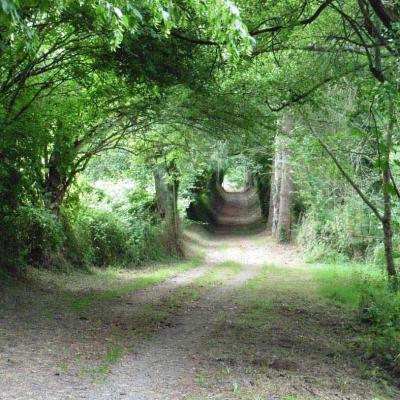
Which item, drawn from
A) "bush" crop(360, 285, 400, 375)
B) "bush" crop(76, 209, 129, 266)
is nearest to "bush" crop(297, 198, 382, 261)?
"bush" crop(360, 285, 400, 375)

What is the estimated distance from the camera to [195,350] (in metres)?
7.05

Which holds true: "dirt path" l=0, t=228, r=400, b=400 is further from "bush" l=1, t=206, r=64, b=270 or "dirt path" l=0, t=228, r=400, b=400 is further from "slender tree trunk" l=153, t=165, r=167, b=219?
"slender tree trunk" l=153, t=165, r=167, b=219

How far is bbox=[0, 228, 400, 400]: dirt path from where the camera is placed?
5.48 meters

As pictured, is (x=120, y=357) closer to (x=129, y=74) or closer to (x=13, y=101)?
(x=129, y=74)

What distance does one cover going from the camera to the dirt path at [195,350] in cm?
548

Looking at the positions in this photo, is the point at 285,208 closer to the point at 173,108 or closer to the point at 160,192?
the point at 160,192

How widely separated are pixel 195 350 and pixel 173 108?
19.3 feet

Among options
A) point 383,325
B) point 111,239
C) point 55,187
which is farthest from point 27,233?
point 383,325

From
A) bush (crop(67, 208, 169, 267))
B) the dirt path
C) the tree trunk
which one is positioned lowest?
the dirt path

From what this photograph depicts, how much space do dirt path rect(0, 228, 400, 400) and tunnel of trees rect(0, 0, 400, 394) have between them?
46.2 inches

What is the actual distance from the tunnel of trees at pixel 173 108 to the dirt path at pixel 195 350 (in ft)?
3.85

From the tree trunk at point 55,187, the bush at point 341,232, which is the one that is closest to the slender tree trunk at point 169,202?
the bush at point 341,232

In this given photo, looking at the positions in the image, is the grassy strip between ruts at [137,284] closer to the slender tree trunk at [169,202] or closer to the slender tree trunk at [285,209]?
the slender tree trunk at [169,202]

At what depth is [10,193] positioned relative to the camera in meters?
10.3
